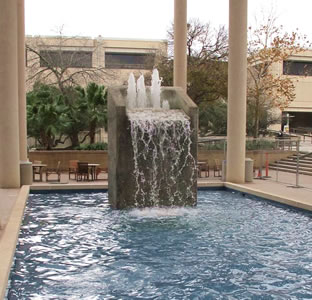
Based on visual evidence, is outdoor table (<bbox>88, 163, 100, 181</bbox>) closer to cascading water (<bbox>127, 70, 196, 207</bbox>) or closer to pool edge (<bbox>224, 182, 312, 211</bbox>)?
pool edge (<bbox>224, 182, 312, 211</bbox>)

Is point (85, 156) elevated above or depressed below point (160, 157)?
below

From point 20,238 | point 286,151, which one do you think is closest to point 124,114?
point 20,238

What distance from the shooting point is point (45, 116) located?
22.3m

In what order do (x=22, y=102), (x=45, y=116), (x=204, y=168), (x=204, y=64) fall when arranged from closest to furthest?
(x=22, y=102)
(x=204, y=168)
(x=45, y=116)
(x=204, y=64)

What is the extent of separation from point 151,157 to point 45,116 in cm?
1200

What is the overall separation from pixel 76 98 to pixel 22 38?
7387 millimetres

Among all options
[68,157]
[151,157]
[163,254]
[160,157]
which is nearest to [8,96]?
[151,157]

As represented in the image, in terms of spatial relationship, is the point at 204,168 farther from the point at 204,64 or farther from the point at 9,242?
the point at 9,242

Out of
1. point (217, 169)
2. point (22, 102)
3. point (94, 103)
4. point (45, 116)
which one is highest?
point (94, 103)

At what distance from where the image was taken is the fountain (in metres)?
11.5

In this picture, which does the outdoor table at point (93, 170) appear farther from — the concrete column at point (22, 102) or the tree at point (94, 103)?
the tree at point (94, 103)

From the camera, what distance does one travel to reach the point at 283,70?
47.8 meters

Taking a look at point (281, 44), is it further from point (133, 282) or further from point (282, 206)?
point (133, 282)

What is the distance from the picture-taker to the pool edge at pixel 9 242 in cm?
575
